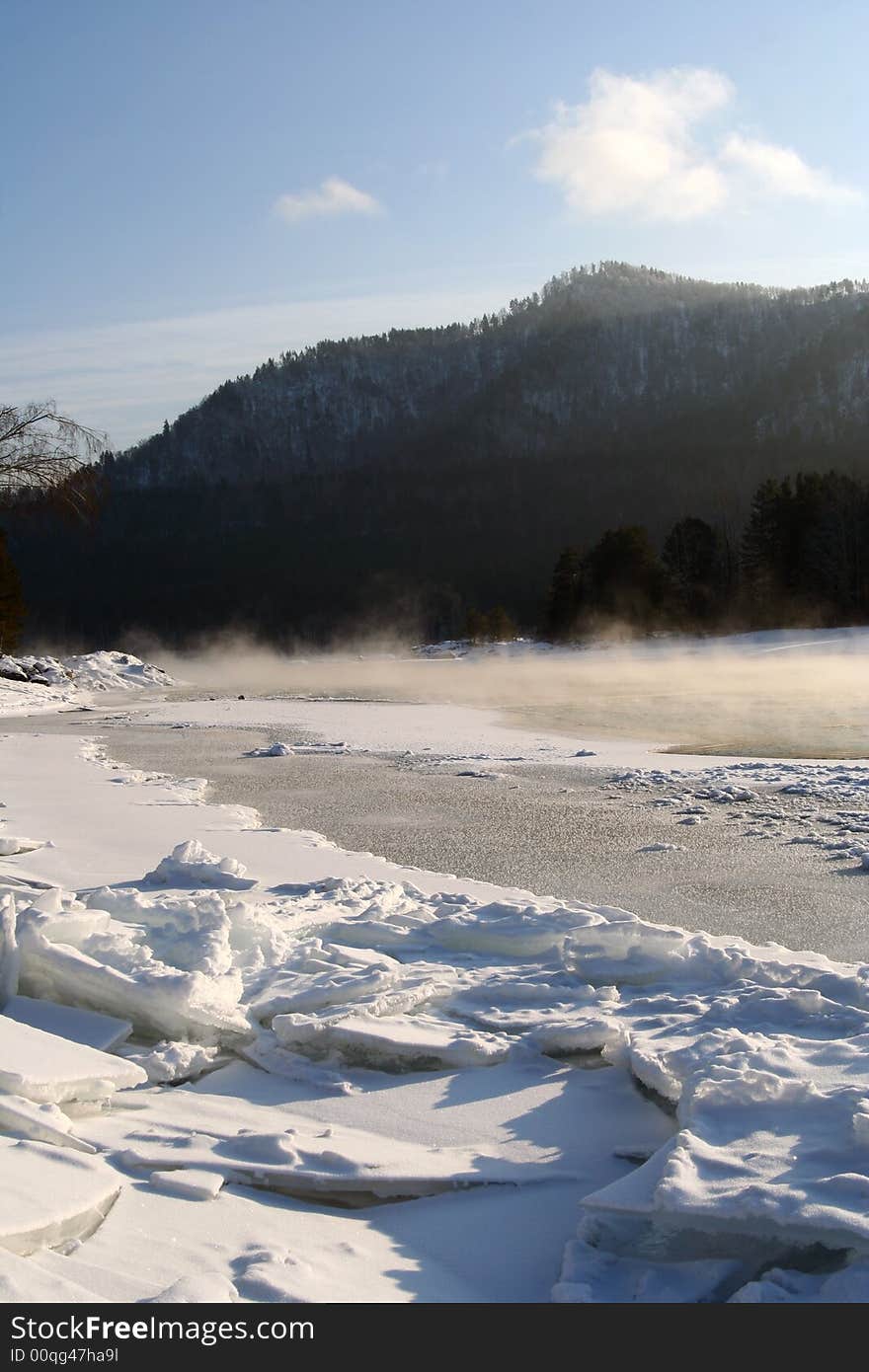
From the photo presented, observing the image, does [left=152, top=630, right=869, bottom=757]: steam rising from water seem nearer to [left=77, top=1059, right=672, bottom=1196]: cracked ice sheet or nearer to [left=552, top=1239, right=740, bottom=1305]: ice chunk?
[left=77, top=1059, right=672, bottom=1196]: cracked ice sheet

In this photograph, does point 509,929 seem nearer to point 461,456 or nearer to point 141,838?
point 141,838

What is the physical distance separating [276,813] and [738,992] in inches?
215

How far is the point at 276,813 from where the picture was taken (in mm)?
8648

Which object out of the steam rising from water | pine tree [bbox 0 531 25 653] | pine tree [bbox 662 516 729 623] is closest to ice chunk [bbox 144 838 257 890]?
the steam rising from water

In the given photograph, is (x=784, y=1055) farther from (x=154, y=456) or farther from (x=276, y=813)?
(x=154, y=456)

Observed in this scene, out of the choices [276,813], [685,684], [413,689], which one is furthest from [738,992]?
[413,689]

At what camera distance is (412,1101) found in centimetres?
322

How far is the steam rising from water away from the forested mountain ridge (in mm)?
66524

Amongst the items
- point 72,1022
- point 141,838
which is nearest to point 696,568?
point 141,838

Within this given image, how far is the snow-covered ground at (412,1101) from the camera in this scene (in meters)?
2.29

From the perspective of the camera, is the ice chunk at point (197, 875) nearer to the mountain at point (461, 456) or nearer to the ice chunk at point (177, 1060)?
the ice chunk at point (177, 1060)

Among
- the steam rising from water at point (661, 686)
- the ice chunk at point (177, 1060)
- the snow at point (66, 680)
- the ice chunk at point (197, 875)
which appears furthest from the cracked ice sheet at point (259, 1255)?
the snow at point (66, 680)

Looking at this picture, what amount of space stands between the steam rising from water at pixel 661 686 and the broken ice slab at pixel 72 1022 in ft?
31.1

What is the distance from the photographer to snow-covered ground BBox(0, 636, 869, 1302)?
2295 millimetres
